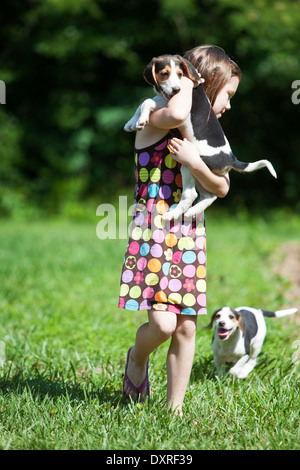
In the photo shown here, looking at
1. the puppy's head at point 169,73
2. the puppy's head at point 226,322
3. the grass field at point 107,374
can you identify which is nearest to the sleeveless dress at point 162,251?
the puppy's head at point 169,73

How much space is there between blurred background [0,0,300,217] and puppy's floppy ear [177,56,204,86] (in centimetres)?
1194

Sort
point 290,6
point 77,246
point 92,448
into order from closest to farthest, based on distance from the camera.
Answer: point 92,448 < point 77,246 < point 290,6

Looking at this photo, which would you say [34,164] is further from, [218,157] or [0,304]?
[218,157]

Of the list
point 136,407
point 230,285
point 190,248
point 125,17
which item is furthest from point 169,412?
point 125,17

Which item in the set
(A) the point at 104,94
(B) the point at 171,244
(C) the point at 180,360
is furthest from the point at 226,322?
(A) the point at 104,94

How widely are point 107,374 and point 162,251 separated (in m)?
1.05

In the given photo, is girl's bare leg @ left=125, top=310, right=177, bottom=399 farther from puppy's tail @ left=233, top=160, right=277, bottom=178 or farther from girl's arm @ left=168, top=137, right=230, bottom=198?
puppy's tail @ left=233, top=160, right=277, bottom=178

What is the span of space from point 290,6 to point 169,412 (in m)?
13.4

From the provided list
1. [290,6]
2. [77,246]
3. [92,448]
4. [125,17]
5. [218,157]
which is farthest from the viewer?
[125,17]

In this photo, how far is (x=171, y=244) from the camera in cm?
243

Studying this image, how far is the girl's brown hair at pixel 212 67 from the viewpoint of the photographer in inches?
95.6

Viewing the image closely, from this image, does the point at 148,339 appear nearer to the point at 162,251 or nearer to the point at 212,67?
the point at 162,251

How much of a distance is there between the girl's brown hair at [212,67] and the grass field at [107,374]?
54.9 inches

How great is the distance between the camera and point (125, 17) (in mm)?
15133
